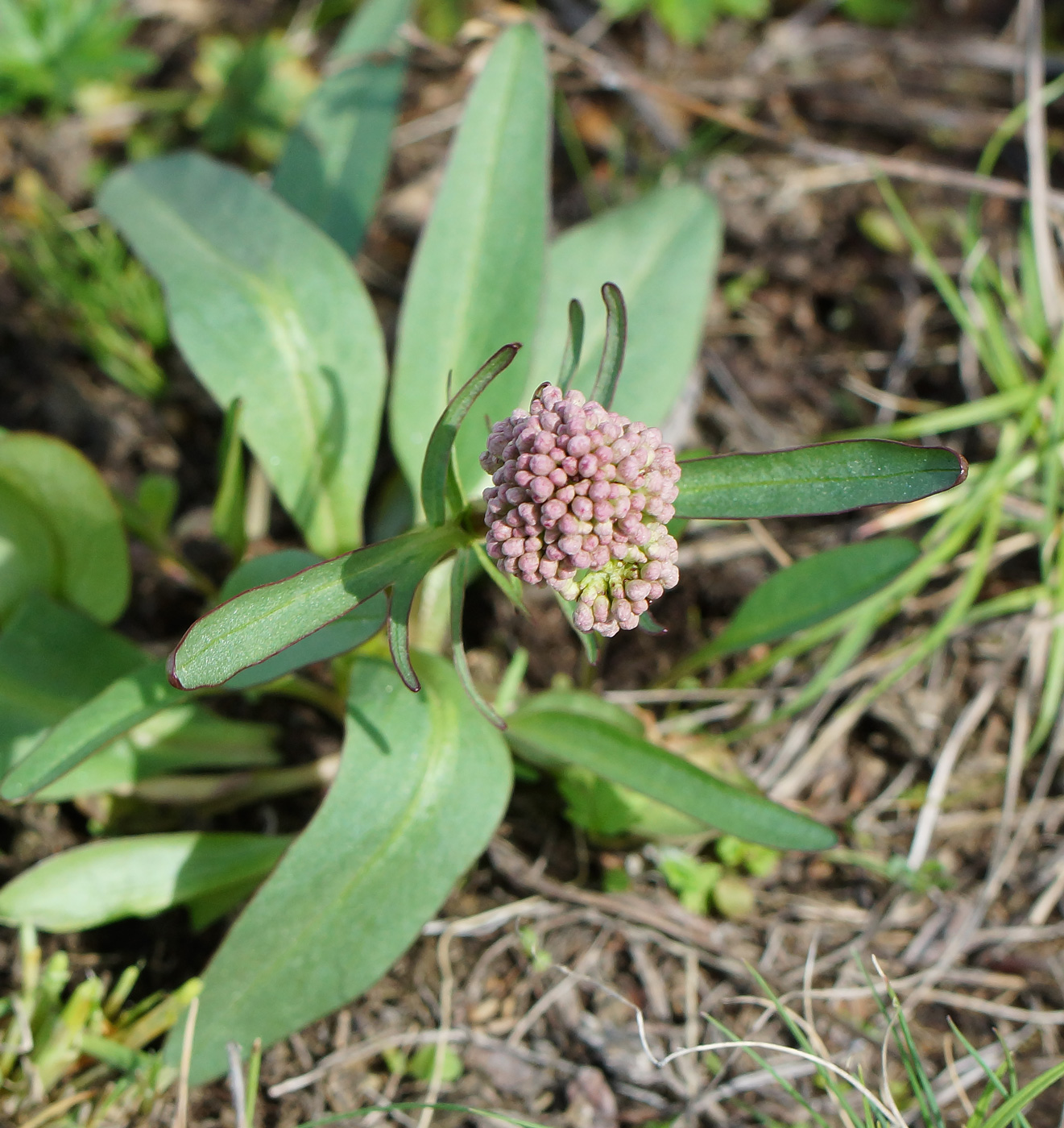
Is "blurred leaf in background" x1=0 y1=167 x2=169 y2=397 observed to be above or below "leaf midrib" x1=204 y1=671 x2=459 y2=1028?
above

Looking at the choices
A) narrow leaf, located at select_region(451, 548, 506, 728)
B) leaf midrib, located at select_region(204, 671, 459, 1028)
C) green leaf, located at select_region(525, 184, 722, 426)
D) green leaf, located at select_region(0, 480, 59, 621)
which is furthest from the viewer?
green leaf, located at select_region(525, 184, 722, 426)

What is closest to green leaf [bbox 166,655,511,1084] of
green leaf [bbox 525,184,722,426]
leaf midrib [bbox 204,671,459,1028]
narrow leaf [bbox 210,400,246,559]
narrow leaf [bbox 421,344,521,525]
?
leaf midrib [bbox 204,671,459,1028]

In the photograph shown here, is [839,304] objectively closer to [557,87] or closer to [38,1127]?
[557,87]

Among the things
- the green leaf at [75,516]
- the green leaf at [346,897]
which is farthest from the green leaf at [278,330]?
the green leaf at [346,897]

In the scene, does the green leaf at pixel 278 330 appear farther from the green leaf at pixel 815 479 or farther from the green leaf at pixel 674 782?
the green leaf at pixel 815 479

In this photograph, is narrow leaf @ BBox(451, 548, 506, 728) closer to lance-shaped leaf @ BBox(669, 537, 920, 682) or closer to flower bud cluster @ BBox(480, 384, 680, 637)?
flower bud cluster @ BBox(480, 384, 680, 637)

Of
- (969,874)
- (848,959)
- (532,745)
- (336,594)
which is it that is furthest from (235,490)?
(969,874)
